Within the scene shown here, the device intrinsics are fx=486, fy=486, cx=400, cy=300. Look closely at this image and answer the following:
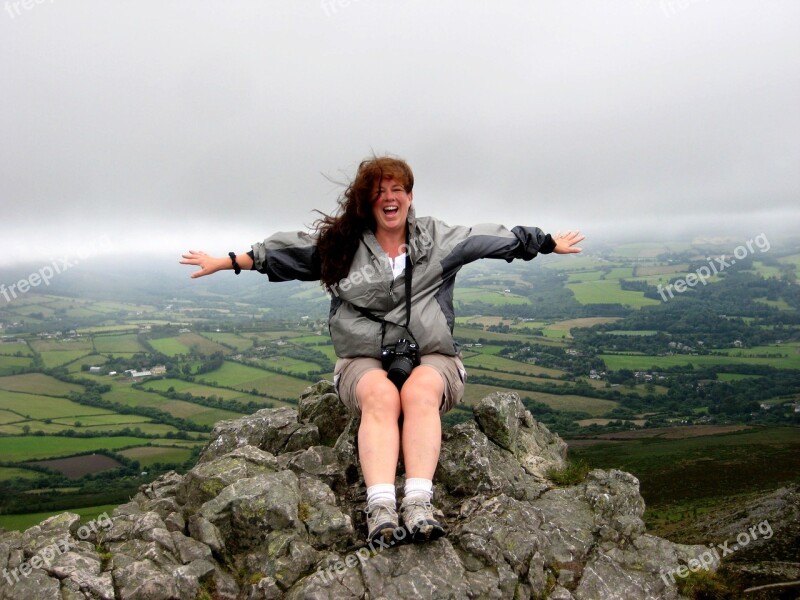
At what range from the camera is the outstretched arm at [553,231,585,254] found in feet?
25.9

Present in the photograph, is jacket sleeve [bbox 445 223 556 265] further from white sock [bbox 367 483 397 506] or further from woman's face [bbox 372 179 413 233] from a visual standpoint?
white sock [bbox 367 483 397 506]

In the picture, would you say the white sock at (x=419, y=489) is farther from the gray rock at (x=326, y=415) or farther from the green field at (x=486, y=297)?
the green field at (x=486, y=297)

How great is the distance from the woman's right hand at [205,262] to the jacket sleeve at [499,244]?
332cm

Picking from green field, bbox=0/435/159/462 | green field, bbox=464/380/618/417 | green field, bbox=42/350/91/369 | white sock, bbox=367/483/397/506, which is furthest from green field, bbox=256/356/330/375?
white sock, bbox=367/483/397/506

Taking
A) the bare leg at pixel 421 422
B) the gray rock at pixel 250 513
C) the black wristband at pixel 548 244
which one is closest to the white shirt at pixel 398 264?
the bare leg at pixel 421 422

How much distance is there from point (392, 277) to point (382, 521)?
3255mm

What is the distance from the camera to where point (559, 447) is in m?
10.4

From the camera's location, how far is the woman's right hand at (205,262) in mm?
7140

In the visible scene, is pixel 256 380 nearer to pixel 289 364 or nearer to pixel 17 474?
pixel 289 364

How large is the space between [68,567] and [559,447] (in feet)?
28.6

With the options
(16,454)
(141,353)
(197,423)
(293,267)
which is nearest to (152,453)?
(197,423)

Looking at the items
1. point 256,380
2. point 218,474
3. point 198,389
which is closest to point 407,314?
point 218,474

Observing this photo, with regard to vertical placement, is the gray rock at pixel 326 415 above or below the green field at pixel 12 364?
above

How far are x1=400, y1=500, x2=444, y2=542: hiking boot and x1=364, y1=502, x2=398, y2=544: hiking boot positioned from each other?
153mm
